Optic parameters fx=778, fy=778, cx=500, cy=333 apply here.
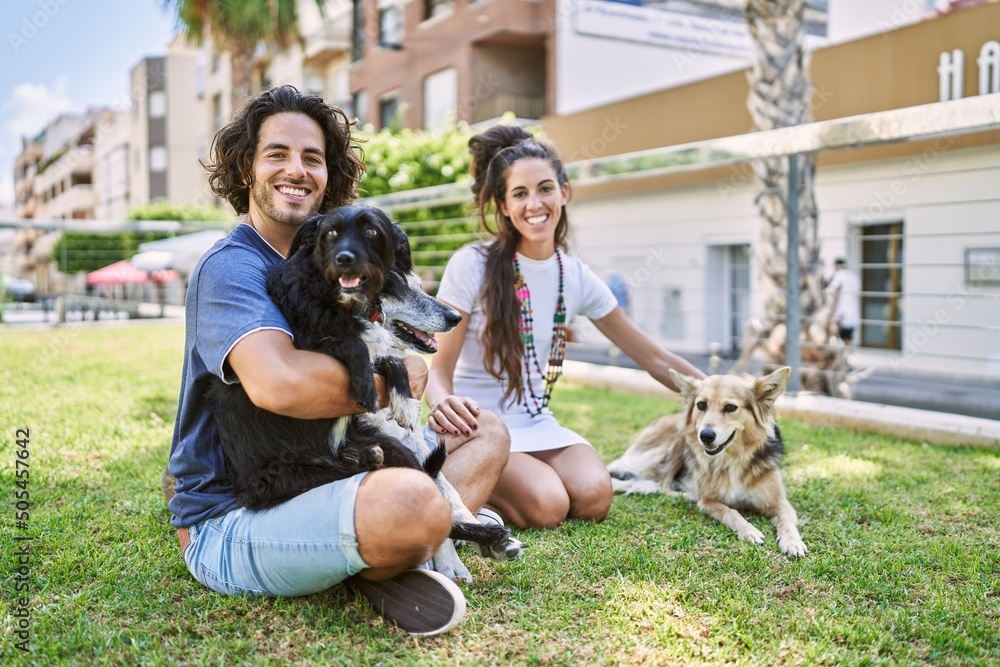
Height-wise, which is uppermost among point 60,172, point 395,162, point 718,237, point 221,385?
point 60,172

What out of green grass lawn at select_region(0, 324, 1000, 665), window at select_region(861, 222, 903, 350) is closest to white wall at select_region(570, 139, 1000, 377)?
window at select_region(861, 222, 903, 350)

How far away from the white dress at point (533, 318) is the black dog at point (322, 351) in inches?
50.5

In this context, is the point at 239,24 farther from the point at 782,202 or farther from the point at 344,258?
the point at 344,258

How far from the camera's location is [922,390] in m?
10.1

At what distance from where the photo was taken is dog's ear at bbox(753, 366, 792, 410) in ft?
11.4

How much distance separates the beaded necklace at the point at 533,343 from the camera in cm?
372

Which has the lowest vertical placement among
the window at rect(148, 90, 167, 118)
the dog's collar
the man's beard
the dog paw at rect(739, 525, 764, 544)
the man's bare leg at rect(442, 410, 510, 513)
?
the dog paw at rect(739, 525, 764, 544)

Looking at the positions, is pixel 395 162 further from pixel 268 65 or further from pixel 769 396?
pixel 268 65

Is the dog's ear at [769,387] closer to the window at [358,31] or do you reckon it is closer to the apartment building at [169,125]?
the window at [358,31]

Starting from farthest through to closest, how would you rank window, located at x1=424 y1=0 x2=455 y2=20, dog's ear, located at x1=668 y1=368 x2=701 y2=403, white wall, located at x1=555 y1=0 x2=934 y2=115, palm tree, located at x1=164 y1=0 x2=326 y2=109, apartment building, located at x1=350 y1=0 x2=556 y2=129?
window, located at x1=424 y1=0 x2=455 y2=20 → apartment building, located at x1=350 y1=0 x2=556 y2=129 → white wall, located at x1=555 y1=0 x2=934 y2=115 → palm tree, located at x1=164 y1=0 x2=326 y2=109 → dog's ear, located at x1=668 y1=368 x2=701 y2=403

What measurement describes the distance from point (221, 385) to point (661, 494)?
2.45 meters

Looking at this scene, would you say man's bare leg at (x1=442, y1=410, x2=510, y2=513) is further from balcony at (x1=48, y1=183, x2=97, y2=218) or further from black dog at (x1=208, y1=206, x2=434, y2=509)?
balcony at (x1=48, y1=183, x2=97, y2=218)

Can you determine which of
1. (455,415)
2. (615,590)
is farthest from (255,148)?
(615,590)

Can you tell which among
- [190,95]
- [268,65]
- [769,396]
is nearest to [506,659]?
[769,396]
